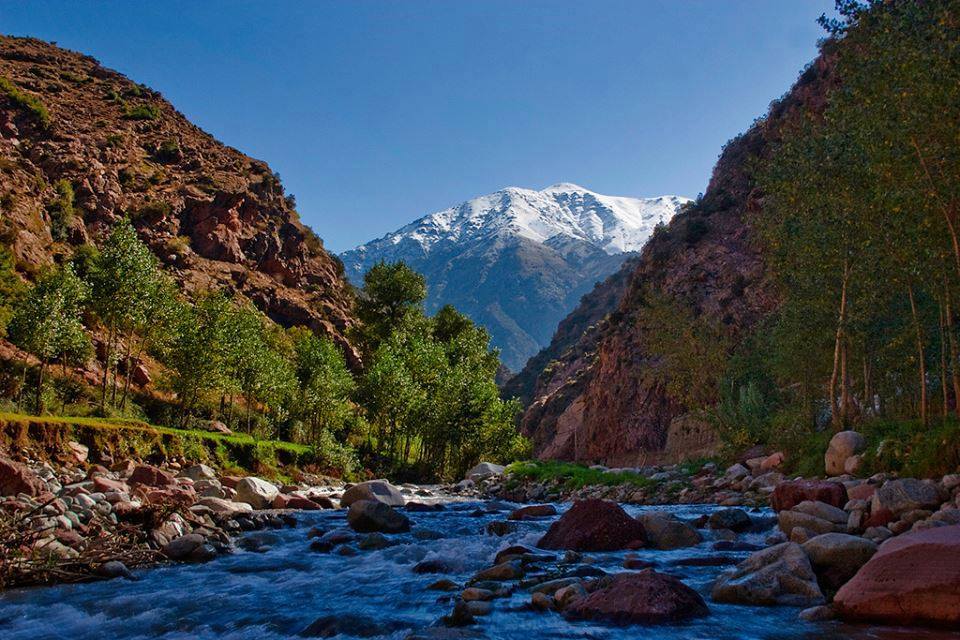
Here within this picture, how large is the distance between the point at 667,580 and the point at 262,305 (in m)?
77.8

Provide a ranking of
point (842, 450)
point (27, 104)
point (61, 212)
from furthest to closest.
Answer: point (27, 104) → point (61, 212) → point (842, 450)

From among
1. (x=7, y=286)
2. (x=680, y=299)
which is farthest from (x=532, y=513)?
(x=680, y=299)

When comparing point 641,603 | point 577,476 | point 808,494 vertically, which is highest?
Result: point 808,494

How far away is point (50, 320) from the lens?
3341 cm

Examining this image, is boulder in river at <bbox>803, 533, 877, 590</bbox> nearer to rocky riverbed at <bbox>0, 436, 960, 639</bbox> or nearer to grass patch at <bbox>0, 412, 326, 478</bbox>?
rocky riverbed at <bbox>0, 436, 960, 639</bbox>

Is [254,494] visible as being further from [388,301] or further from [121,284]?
[388,301]

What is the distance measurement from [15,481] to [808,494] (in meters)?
18.2

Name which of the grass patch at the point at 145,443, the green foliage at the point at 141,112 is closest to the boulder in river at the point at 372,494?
the grass patch at the point at 145,443

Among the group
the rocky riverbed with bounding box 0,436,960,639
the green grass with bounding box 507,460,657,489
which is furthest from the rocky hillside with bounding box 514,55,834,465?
the rocky riverbed with bounding box 0,436,960,639

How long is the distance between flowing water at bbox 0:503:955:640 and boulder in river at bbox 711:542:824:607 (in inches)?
10.8

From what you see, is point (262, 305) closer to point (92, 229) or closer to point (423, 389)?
point (92, 229)

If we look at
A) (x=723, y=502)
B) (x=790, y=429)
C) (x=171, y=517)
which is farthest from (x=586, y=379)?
(x=171, y=517)

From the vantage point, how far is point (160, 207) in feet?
254

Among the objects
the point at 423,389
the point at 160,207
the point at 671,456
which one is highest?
the point at 160,207
